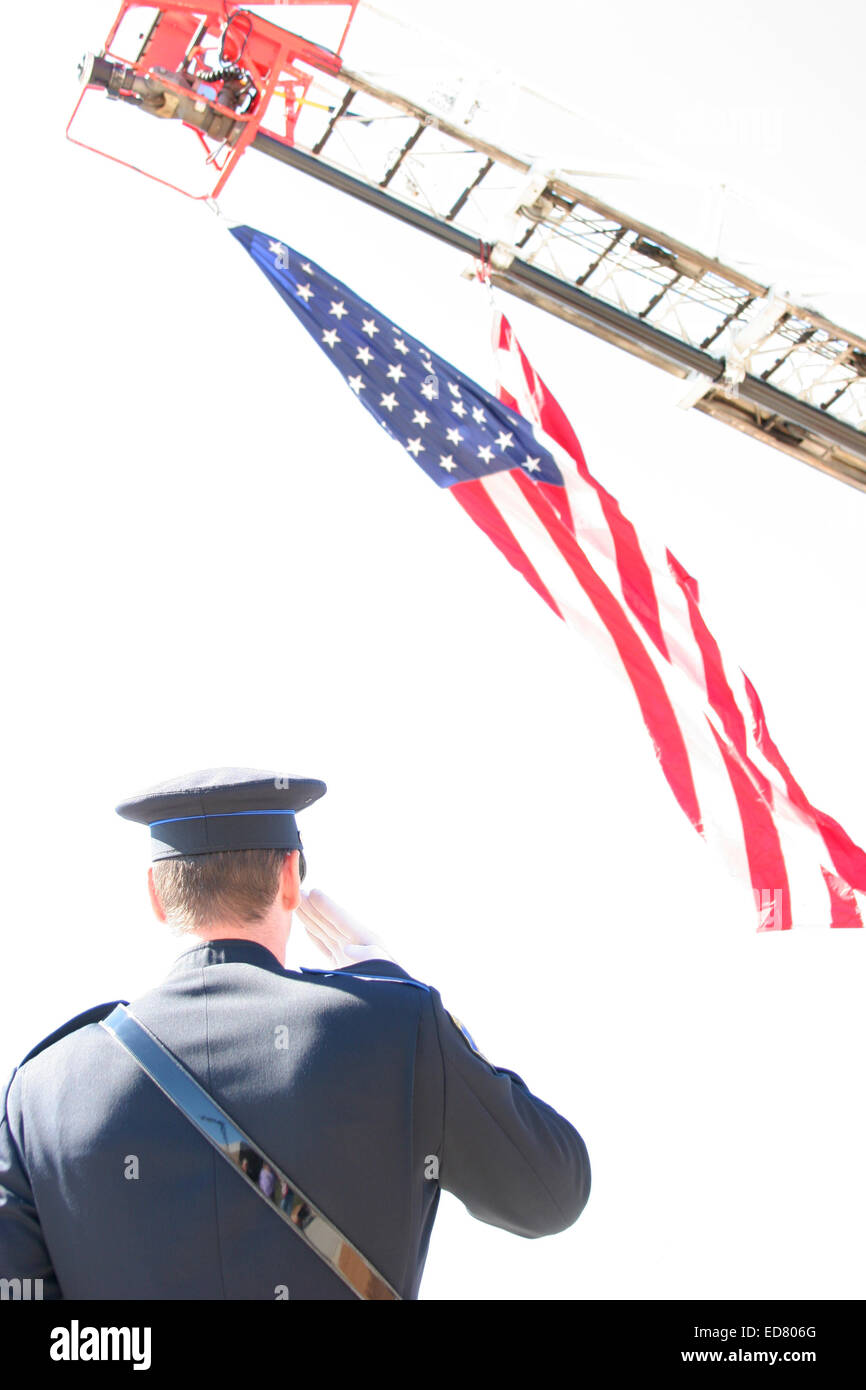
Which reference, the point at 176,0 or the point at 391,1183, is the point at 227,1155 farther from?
the point at 176,0

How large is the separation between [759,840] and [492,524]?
1.93 m

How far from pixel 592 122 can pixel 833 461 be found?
3076 mm

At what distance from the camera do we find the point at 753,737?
5.32 meters

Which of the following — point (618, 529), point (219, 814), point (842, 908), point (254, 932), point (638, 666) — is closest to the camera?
point (254, 932)

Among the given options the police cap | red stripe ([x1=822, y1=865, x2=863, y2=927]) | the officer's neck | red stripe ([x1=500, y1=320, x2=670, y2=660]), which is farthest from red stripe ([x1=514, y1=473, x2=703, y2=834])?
the officer's neck

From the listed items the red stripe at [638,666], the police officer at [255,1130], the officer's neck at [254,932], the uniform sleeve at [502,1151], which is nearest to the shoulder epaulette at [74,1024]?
the police officer at [255,1130]

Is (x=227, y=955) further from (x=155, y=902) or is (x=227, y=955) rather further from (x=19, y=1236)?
(x=19, y=1236)

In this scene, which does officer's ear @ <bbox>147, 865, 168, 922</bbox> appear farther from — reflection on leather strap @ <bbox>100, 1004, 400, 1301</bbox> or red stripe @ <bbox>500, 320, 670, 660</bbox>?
red stripe @ <bbox>500, 320, 670, 660</bbox>

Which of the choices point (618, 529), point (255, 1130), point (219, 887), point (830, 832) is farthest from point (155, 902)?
point (618, 529)

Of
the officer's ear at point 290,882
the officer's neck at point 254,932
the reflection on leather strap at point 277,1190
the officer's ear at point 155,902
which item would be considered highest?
the officer's ear at point 290,882

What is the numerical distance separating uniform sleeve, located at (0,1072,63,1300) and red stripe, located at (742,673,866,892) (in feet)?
13.4

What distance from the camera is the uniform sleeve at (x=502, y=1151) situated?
1.87m

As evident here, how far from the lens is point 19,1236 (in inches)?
67.8

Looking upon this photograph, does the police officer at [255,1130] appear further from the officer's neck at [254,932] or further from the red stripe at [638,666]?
the red stripe at [638,666]
